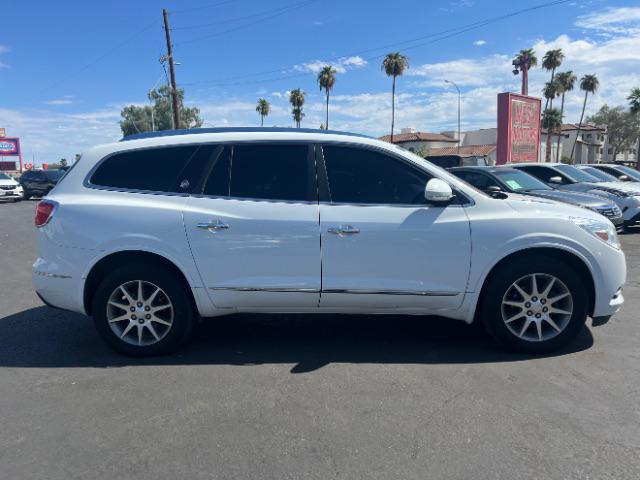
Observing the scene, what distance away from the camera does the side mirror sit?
3.72m

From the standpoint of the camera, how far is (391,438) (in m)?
2.80

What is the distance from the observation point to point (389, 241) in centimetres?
376

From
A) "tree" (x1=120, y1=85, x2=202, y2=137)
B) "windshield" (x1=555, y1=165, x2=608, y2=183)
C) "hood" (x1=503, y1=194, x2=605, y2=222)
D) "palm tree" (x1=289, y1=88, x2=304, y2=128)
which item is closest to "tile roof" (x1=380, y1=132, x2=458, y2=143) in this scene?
"palm tree" (x1=289, y1=88, x2=304, y2=128)

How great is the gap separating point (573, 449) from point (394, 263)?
67.3 inches

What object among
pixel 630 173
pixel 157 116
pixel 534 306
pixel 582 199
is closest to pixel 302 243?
pixel 534 306

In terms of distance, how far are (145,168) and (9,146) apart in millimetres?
76128

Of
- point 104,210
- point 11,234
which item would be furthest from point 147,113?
point 104,210

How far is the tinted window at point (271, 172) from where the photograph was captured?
3.90 meters

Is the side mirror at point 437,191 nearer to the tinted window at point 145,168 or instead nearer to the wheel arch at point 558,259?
the wheel arch at point 558,259

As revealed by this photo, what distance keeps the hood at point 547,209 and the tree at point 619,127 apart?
105 m

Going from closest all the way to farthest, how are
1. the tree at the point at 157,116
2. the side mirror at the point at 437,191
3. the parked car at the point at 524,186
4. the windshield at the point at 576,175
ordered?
the side mirror at the point at 437,191 < the parked car at the point at 524,186 < the windshield at the point at 576,175 < the tree at the point at 157,116

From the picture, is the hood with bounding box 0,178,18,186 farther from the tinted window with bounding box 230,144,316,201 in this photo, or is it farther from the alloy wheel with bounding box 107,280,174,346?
the tinted window with bounding box 230,144,316,201

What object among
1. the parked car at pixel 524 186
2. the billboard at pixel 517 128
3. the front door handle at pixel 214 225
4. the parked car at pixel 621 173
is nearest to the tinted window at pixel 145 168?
the front door handle at pixel 214 225

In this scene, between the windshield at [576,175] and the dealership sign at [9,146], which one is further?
the dealership sign at [9,146]
